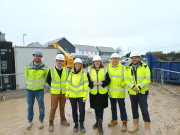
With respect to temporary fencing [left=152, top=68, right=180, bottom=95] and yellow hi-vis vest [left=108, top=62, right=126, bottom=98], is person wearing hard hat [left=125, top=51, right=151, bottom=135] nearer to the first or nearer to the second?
yellow hi-vis vest [left=108, top=62, right=126, bottom=98]

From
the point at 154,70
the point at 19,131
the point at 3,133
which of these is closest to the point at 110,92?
the point at 19,131

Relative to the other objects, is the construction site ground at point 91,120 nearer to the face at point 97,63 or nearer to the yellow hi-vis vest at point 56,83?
the yellow hi-vis vest at point 56,83

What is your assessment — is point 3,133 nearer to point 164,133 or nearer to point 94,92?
point 94,92

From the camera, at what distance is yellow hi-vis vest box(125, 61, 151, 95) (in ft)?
10.2

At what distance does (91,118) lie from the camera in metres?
4.29

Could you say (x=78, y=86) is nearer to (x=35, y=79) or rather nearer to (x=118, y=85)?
(x=118, y=85)

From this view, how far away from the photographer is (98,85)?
132 inches

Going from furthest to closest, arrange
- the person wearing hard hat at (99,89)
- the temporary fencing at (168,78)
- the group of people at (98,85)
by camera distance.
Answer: the temporary fencing at (168,78)
the person wearing hard hat at (99,89)
the group of people at (98,85)

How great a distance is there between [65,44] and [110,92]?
35860mm

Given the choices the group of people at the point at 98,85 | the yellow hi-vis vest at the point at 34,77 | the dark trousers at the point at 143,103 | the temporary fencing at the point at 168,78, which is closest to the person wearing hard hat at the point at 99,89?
the group of people at the point at 98,85

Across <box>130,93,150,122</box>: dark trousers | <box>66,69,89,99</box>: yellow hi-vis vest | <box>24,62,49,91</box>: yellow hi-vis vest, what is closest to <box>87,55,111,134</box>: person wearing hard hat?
<box>66,69,89,99</box>: yellow hi-vis vest

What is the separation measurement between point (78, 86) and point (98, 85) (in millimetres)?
514

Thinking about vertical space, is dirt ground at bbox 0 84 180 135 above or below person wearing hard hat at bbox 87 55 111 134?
below

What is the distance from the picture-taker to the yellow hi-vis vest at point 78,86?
3.38m
